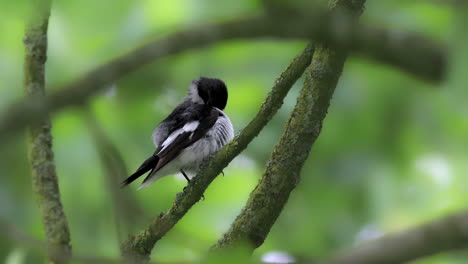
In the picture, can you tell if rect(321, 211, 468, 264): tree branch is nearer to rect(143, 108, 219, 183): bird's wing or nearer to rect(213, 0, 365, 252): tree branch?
rect(213, 0, 365, 252): tree branch

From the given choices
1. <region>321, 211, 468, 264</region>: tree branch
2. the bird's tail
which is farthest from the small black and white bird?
<region>321, 211, 468, 264</region>: tree branch

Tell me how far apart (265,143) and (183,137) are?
2.41 ft

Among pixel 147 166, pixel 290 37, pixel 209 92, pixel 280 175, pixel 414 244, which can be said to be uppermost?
pixel 290 37

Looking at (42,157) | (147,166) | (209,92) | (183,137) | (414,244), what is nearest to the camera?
(414,244)

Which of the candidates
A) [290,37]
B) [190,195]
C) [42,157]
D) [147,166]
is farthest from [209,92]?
[290,37]

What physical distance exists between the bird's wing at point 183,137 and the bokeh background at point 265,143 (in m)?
0.26

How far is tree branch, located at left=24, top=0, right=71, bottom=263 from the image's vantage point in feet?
10.8

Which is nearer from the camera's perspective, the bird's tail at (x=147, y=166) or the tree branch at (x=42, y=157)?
the tree branch at (x=42, y=157)

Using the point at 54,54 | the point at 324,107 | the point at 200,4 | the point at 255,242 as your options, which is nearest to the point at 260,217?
the point at 255,242

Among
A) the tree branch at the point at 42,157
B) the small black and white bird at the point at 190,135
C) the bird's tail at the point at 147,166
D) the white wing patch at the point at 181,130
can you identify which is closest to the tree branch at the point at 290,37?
the tree branch at the point at 42,157

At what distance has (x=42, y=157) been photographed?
3547 mm

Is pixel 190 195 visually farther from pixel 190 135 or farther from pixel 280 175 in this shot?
pixel 190 135

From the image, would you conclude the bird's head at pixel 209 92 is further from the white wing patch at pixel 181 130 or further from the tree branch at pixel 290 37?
the tree branch at pixel 290 37

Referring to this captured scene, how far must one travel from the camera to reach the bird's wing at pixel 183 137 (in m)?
5.27
